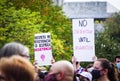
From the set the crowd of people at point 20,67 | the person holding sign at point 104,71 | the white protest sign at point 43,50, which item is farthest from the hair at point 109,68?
the white protest sign at point 43,50

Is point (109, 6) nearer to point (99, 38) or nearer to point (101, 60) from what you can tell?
point (99, 38)

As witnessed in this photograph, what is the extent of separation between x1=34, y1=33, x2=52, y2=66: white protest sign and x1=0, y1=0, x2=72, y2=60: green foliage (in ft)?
81.2

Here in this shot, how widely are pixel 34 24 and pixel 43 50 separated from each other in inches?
1115

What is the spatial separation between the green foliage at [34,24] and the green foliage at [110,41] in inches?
519

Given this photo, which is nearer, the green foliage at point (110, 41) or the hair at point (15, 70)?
the hair at point (15, 70)

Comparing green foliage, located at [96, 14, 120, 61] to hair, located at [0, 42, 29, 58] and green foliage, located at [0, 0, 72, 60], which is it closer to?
green foliage, located at [0, 0, 72, 60]

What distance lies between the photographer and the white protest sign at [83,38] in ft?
46.9

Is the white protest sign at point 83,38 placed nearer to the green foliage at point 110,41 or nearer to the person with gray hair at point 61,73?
the person with gray hair at point 61,73

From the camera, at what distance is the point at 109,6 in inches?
4692

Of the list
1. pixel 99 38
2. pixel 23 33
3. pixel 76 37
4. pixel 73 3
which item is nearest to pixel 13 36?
pixel 23 33

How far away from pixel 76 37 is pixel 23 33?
25.8 metres

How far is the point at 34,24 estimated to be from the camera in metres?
42.1

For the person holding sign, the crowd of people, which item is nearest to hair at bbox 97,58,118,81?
the person holding sign

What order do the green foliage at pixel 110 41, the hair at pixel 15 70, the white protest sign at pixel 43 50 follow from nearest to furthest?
the hair at pixel 15 70 → the white protest sign at pixel 43 50 → the green foliage at pixel 110 41
